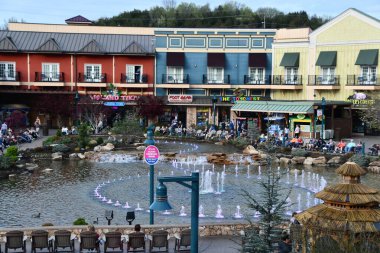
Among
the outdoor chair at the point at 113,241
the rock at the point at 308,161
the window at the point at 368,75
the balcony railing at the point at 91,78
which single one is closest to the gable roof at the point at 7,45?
the balcony railing at the point at 91,78

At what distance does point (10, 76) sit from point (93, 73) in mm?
8193

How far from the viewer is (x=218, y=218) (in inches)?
763

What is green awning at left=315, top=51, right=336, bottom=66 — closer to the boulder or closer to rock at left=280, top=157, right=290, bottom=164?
the boulder

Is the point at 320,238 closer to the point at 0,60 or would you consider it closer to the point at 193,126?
the point at 193,126

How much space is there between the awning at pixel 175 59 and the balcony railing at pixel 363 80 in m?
16.8

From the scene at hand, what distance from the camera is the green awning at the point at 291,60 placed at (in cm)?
5112

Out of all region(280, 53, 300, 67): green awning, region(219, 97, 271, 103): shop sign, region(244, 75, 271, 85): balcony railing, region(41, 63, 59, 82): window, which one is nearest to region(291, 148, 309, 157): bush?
region(280, 53, 300, 67): green awning

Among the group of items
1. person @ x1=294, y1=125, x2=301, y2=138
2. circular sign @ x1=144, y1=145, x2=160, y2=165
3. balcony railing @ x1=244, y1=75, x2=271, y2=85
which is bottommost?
person @ x1=294, y1=125, x2=301, y2=138

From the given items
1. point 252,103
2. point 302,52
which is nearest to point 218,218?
point 252,103

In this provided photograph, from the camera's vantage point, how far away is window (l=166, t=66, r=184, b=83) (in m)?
54.9

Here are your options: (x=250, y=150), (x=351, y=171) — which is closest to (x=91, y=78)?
(x=250, y=150)

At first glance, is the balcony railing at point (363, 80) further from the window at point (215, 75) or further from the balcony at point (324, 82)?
the window at point (215, 75)

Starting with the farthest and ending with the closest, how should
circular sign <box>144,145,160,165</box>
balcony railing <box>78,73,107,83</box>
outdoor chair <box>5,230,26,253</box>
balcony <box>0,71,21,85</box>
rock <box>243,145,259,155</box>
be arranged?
balcony railing <box>78,73,107,83</box>, balcony <box>0,71,21,85</box>, rock <box>243,145,259,155</box>, circular sign <box>144,145,160,165</box>, outdoor chair <box>5,230,26,253</box>

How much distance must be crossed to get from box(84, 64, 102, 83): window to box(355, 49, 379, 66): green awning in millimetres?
25312
